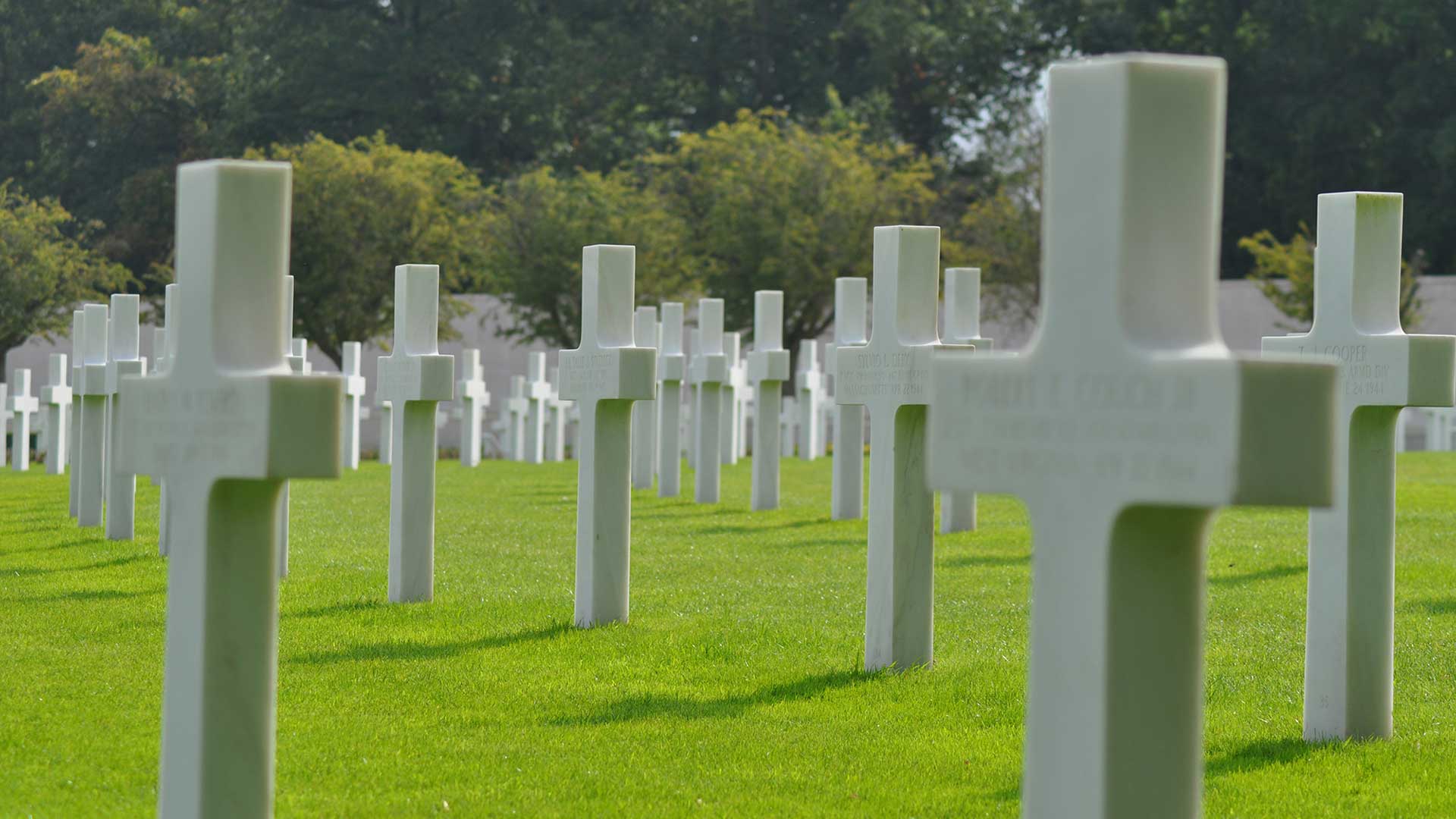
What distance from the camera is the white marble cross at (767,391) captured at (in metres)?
17.2

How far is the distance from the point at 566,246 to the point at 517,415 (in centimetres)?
740

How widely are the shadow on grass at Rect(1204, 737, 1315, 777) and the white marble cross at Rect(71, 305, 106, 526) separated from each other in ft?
33.7

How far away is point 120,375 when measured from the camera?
13.1m

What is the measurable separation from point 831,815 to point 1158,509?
2.39 meters

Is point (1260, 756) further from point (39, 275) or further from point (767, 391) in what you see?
point (39, 275)

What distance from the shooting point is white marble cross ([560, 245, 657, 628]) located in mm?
9461

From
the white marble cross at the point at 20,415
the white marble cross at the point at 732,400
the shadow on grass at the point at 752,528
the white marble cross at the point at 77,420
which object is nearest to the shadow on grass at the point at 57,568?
the white marble cross at the point at 77,420

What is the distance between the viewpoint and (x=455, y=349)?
42469 mm

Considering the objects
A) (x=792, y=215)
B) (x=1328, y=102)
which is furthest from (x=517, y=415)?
(x=1328, y=102)

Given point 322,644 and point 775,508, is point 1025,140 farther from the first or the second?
point 322,644

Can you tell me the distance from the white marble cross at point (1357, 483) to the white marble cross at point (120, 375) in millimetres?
8849

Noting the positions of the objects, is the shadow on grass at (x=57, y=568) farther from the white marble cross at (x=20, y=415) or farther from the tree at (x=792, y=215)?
the tree at (x=792, y=215)

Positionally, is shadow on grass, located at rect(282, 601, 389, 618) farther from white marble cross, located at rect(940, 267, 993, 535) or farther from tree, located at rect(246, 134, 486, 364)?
tree, located at rect(246, 134, 486, 364)

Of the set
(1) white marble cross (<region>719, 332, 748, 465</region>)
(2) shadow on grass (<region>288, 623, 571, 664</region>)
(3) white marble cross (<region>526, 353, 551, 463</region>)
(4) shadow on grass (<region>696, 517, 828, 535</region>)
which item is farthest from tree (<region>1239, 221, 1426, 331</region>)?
(2) shadow on grass (<region>288, 623, 571, 664</region>)
